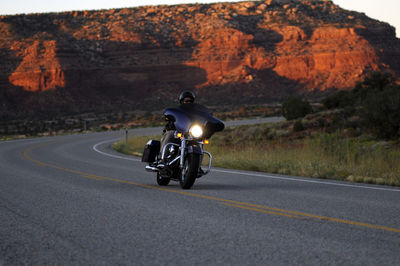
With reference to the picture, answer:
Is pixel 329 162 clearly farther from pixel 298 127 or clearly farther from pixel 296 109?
pixel 296 109

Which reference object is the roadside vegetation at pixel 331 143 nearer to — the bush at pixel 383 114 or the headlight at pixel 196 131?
the bush at pixel 383 114

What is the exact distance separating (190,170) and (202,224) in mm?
3208

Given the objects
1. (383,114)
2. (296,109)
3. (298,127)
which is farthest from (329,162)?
(296,109)

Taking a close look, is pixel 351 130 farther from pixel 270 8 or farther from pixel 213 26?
pixel 270 8

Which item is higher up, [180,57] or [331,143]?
[180,57]

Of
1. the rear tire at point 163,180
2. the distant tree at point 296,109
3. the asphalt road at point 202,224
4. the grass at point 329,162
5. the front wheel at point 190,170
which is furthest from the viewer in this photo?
the distant tree at point 296,109

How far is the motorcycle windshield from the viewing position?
10.2 meters

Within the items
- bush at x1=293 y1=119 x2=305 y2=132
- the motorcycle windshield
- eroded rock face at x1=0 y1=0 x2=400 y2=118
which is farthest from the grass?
eroded rock face at x1=0 y1=0 x2=400 y2=118

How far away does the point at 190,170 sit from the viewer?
33.3 ft

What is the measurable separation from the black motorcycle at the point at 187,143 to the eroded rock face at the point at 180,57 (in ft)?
269

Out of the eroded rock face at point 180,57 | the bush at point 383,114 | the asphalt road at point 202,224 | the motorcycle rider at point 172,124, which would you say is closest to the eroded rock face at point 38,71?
the eroded rock face at point 180,57

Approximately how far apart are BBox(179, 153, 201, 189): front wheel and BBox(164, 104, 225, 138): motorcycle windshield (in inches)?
19.0

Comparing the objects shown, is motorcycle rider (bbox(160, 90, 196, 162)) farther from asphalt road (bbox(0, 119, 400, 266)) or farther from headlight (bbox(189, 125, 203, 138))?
asphalt road (bbox(0, 119, 400, 266))

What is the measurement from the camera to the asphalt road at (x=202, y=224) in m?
5.38
